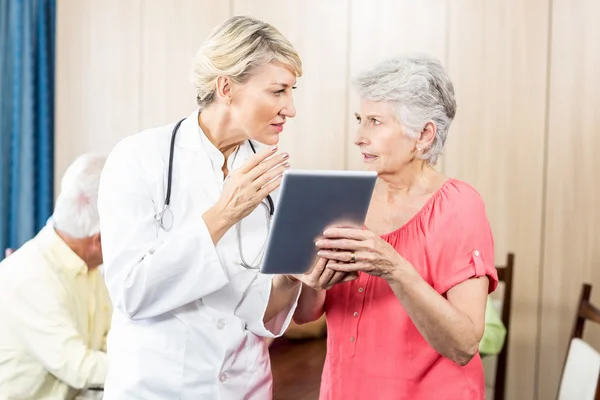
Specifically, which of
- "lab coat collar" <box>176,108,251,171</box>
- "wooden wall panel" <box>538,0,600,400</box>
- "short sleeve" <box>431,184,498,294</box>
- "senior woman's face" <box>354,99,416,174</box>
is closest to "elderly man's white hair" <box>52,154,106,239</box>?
"lab coat collar" <box>176,108,251,171</box>

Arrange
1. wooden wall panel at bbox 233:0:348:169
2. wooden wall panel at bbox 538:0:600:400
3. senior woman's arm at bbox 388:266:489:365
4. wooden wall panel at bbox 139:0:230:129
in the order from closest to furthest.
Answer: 1. senior woman's arm at bbox 388:266:489:365
2. wooden wall panel at bbox 538:0:600:400
3. wooden wall panel at bbox 233:0:348:169
4. wooden wall panel at bbox 139:0:230:129

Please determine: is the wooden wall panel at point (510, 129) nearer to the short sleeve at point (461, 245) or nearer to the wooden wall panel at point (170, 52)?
the wooden wall panel at point (170, 52)

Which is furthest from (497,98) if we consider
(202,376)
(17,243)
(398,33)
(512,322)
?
(17,243)

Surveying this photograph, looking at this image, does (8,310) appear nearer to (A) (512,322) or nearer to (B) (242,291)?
(B) (242,291)

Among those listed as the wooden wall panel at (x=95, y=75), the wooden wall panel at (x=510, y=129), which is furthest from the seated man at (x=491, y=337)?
the wooden wall panel at (x=95, y=75)

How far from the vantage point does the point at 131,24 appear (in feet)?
12.0

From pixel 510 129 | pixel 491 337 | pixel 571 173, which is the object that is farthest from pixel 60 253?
pixel 571 173

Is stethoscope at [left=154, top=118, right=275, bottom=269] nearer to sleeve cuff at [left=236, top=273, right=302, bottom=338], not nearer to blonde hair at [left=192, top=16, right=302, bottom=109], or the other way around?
sleeve cuff at [left=236, top=273, right=302, bottom=338]

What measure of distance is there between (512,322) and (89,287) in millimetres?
1816

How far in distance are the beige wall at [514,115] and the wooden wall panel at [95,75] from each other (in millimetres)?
540

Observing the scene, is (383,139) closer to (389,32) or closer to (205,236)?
(205,236)

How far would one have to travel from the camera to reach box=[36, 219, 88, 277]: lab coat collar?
7.11 feet

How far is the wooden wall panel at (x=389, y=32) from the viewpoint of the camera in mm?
3156

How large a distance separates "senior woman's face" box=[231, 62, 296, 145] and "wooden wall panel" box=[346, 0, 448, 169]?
64.8 inches
